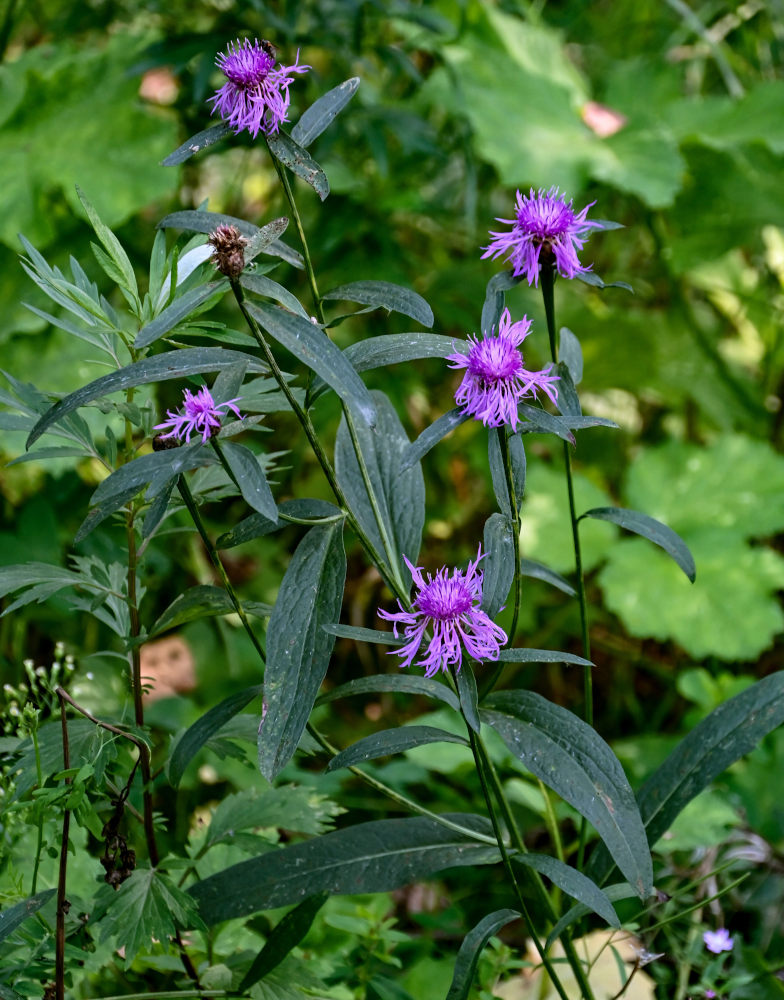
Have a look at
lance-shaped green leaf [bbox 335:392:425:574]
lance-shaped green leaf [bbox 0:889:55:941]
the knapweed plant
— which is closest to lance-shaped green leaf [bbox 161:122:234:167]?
the knapweed plant

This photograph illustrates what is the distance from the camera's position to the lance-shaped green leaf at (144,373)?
49cm

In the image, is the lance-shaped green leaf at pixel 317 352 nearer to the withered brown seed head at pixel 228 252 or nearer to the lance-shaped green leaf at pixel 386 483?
the withered brown seed head at pixel 228 252

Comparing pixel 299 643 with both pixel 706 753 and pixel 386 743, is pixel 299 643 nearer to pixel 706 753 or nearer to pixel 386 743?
pixel 386 743

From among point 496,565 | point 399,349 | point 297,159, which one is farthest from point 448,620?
point 297,159

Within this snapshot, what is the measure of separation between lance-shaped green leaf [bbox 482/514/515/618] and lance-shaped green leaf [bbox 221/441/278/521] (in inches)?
4.9

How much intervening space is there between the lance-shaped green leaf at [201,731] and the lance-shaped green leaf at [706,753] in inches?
12.0

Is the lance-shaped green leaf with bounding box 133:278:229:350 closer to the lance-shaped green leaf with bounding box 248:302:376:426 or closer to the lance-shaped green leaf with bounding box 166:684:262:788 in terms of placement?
the lance-shaped green leaf with bounding box 248:302:376:426

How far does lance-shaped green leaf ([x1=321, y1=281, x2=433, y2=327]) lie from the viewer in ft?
1.78

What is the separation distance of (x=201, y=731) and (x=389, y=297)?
0.29m

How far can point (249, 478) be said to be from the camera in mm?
512

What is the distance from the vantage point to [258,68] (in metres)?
0.55

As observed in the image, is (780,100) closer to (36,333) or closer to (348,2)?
(348,2)

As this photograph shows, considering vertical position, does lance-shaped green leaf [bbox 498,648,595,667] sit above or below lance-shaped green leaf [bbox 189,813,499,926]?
above

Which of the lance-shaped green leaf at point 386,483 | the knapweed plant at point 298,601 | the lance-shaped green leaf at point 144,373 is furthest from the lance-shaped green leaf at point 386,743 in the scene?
the lance-shaped green leaf at point 144,373
